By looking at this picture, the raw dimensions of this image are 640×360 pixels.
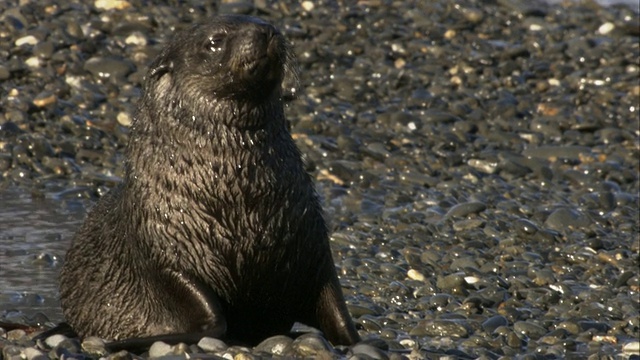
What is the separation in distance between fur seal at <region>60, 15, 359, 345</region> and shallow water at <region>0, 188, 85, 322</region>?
1.22 m

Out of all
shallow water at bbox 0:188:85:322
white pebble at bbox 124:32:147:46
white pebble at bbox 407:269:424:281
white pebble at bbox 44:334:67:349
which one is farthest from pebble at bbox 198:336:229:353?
white pebble at bbox 124:32:147:46

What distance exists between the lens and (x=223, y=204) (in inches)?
260

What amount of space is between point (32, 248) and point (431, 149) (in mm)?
4342

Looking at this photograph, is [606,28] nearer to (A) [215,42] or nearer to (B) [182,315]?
(A) [215,42]

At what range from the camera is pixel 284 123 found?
6871mm

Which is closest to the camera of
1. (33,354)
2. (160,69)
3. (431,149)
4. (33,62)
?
(33,354)

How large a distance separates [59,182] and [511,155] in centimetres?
394

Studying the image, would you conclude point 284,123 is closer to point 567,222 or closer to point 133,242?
point 133,242

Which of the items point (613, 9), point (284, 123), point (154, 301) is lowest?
point (613, 9)

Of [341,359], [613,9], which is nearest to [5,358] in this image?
[341,359]

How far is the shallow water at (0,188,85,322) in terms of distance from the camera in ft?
26.2

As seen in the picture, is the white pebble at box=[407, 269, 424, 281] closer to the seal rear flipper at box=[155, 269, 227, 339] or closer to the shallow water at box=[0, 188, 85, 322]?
the shallow water at box=[0, 188, 85, 322]

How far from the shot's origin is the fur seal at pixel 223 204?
6.58 m

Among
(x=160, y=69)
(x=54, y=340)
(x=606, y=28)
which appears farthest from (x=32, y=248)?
(x=606, y=28)
